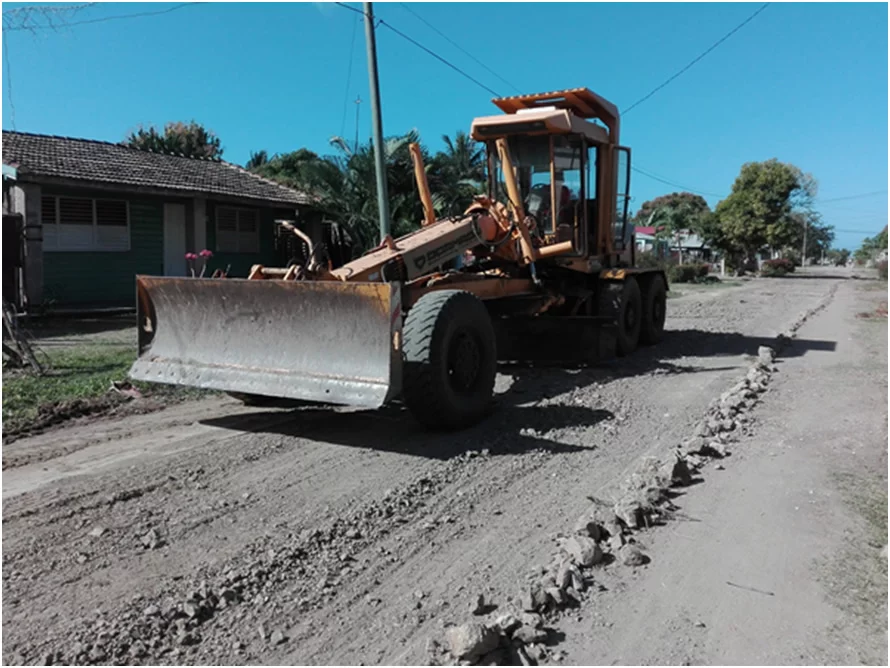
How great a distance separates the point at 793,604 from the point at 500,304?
239 inches

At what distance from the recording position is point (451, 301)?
20.6ft

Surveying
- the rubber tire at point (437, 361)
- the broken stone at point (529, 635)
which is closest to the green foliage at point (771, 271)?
the rubber tire at point (437, 361)

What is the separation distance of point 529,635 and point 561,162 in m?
7.32

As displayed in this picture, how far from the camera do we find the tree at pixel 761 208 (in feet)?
155

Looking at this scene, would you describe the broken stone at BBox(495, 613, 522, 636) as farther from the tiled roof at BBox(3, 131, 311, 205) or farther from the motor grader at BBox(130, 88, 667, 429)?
the tiled roof at BBox(3, 131, 311, 205)

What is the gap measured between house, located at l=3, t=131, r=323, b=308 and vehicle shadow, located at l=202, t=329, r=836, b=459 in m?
9.95

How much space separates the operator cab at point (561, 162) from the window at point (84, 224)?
10380mm

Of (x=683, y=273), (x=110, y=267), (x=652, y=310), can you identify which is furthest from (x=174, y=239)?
(x=683, y=273)

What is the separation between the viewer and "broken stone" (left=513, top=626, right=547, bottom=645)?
9.88 feet

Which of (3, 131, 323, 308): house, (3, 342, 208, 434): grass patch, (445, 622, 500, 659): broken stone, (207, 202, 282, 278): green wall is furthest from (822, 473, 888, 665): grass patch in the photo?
(207, 202, 282, 278): green wall

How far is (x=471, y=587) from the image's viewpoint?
3553 mm

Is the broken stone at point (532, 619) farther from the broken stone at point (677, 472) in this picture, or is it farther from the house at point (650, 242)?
the house at point (650, 242)

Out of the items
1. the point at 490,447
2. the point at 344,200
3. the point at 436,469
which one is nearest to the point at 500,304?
the point at 490,447

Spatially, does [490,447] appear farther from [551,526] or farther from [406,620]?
[406,620]
